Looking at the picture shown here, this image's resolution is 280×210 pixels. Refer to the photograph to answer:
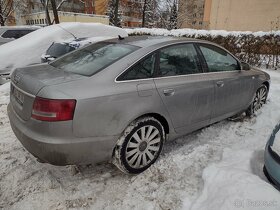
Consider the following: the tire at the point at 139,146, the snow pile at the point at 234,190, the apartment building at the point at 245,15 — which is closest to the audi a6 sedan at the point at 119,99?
the tire at the point at 139,146

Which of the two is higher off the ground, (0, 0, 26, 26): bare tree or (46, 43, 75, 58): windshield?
(0, 0, 26, 26): bare tree

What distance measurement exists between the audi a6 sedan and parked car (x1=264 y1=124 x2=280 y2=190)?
3.58 ft

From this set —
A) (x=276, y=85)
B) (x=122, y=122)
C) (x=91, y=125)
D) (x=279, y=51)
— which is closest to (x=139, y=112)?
(x=122, y=122)

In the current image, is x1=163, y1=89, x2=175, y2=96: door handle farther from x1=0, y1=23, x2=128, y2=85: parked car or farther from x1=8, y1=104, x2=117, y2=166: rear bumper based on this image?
x1=0, y1=23, x2=128, y2=85: parked car

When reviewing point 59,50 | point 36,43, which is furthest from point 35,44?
point 59,50

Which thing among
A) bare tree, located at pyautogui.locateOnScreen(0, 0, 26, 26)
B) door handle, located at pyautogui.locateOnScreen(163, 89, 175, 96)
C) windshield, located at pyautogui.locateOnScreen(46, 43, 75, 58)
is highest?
bare tree, located at pyautogui.locateOnScreen(0, 0, 26, 26)

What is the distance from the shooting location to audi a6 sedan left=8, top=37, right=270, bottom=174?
8.43 feet

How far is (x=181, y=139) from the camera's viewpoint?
407 cm

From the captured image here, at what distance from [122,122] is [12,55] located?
6718mm

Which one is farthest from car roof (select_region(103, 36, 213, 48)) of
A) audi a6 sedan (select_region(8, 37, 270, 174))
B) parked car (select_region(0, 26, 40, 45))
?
parked car (select_region(0, 26, 40, 45))

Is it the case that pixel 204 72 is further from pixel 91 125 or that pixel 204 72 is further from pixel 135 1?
pixel 135 1

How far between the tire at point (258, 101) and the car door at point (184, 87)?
4.72ft

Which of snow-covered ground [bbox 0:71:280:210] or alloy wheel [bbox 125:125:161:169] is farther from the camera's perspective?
alloy wheel [bbox 125:125:161:169]

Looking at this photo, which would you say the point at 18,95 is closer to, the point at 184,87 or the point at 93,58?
the point at 93,58
